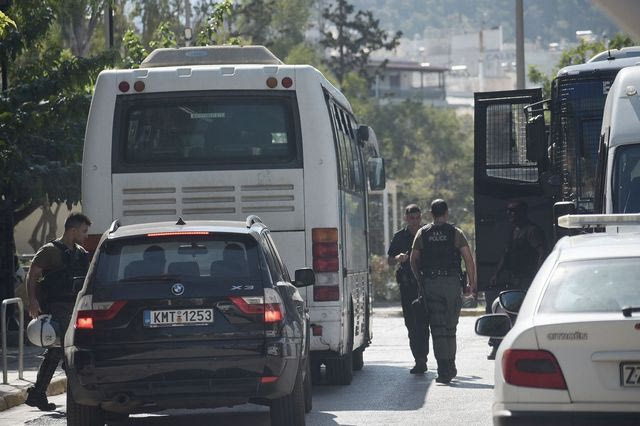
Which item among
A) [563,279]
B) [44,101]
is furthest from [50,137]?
[563,279]

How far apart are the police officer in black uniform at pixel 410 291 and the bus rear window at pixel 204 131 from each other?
302cm

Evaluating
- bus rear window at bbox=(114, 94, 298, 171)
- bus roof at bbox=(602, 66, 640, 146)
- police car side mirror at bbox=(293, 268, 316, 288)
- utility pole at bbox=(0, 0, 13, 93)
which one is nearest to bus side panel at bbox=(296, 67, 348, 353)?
bus rear window at bbox=(114, 94, 298, 171)

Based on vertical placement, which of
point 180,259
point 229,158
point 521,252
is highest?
point 229,158

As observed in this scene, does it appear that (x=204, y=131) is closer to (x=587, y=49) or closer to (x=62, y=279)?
(x=62, y=279)

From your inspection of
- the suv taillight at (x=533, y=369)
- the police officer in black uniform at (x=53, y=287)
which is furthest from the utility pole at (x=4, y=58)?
the suv taillight at (x=533, y=369)

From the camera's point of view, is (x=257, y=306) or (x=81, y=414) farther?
(x=81, y=414)

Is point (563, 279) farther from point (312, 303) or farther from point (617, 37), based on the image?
point (617, 37)

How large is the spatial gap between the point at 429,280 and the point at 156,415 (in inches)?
141

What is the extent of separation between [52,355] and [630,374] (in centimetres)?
723

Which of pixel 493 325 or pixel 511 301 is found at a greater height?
pixel 511 301

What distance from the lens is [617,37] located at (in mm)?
38594

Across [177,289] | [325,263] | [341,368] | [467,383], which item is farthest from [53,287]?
[467,383]

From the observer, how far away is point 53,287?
1335 centimetres

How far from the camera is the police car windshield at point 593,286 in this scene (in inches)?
298
